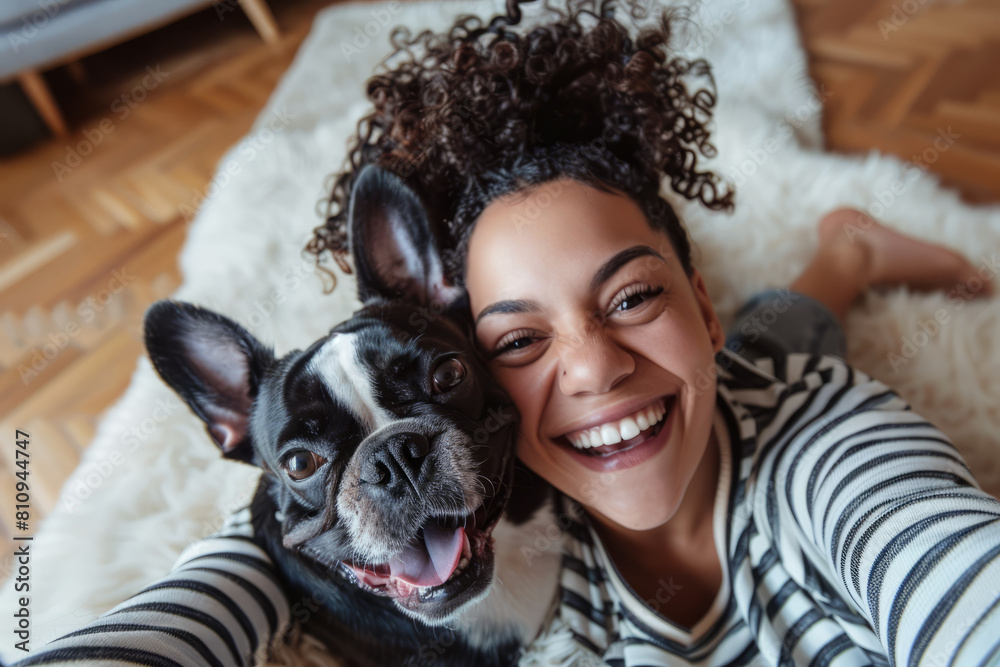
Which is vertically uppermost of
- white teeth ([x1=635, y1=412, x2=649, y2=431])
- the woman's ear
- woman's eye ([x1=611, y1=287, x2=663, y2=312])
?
woman's eye ([x1=611, y1=287, x2=663, y2=312])

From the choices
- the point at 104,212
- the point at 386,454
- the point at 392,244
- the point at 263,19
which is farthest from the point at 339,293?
the point at 263,19

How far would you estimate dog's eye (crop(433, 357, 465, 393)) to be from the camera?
0.90 meters

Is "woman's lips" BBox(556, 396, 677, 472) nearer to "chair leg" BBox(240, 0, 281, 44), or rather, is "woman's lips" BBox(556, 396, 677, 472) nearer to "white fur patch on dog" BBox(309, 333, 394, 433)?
"white fur patch on dog" BBox(309, 333, 394, 433)

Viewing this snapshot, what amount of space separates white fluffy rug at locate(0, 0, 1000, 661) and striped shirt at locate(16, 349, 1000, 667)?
14.9 inches

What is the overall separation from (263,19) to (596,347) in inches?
137

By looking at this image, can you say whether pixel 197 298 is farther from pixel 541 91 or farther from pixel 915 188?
pixel 915 188

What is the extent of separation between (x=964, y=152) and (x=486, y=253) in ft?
6.53

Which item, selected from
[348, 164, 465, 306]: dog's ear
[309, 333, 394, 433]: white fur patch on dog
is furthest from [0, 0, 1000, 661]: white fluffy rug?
[309, 333, 394, 433]: white fur patch on dog

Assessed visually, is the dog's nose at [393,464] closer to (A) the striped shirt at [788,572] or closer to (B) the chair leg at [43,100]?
(A) the striped shirt at [788,572]

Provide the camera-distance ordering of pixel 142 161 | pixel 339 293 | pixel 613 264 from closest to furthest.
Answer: pixel 613 264 < pixel 339 293 < pixel 142 161

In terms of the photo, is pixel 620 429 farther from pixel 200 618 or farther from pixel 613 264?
pixel 200 618

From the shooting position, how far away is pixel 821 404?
106cm

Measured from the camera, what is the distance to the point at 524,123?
3.48ft

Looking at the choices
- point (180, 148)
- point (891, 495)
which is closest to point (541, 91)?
point (891, 495)
